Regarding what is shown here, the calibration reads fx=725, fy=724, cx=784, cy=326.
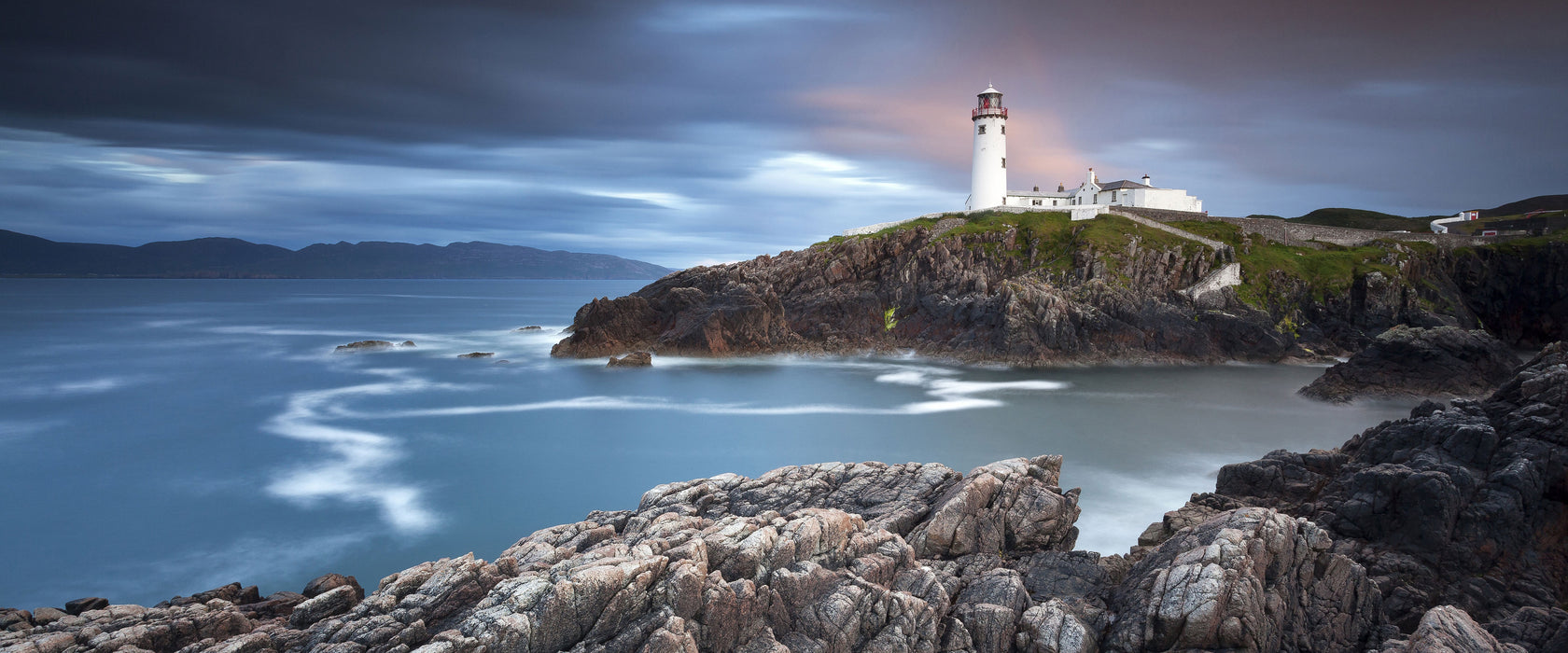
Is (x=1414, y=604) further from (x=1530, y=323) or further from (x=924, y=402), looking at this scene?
(x=1530, y=323)

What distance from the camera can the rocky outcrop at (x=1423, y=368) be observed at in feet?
104

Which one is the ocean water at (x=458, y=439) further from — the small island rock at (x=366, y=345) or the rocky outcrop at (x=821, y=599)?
the rocky outcrop at (x=821, y=599)

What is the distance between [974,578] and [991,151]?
5995 centimetres

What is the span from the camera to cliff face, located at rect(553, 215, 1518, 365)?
44.8 m

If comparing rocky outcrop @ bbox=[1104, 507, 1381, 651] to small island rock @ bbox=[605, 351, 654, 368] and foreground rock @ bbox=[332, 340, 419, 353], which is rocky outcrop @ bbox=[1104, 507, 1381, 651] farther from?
foreground rock @ bbox=[332, 340, 419, 353]

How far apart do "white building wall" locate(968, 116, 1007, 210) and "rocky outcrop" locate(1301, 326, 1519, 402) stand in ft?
116

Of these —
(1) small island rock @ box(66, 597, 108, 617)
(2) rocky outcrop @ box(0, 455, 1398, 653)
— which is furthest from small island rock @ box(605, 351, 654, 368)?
(2) rocky outcrop @ box(0, 455, 1398, 653)

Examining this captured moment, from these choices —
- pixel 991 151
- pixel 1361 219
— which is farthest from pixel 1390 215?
pixel 991 151

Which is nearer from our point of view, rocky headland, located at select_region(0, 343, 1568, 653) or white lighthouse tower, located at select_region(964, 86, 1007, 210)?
rocky headland, located at select_region(0, 343, 1568, 653)

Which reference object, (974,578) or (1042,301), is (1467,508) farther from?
(1042,301)

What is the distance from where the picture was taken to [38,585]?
16.2 m

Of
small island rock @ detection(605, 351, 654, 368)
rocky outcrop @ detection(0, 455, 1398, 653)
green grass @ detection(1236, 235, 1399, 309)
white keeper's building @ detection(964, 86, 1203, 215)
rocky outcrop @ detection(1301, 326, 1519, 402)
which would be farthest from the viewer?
white keeper's building @ detection(964, 86, 1203, 215)

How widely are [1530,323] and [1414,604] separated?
5307 cm

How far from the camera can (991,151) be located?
65.6 metres
